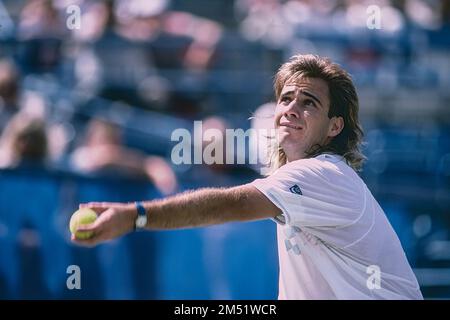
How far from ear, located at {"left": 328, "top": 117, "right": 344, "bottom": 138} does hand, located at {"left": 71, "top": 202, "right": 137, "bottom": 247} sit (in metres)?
1.03

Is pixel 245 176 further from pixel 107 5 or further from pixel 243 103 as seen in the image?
pixel 107 5

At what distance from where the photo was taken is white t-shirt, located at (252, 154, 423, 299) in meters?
3.38

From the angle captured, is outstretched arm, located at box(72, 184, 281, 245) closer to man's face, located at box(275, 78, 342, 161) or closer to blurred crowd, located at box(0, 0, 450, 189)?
man's face, located at box(275, 78, 342, 161)

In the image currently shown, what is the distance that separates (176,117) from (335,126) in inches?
161

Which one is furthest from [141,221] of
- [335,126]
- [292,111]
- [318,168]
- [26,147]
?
[26,147]

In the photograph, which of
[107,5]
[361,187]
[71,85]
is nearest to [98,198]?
[71,85]

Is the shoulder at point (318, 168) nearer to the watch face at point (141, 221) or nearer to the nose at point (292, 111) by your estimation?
the nose at point (292, 111)

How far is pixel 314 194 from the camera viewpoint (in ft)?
11.1

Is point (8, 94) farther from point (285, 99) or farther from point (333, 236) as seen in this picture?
point (333, 236)

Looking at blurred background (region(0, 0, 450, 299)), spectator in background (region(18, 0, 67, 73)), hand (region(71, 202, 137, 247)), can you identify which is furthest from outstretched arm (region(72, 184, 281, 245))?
spectator in background (region(18, 0, 67, 73))

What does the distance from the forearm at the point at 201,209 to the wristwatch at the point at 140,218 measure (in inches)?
0.7

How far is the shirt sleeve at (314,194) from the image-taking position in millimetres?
3336

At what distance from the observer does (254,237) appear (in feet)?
21.1

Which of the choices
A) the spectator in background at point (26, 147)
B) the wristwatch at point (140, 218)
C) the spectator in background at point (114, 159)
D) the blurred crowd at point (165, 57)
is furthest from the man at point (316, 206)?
the blurred crowd at point (165, 57)
